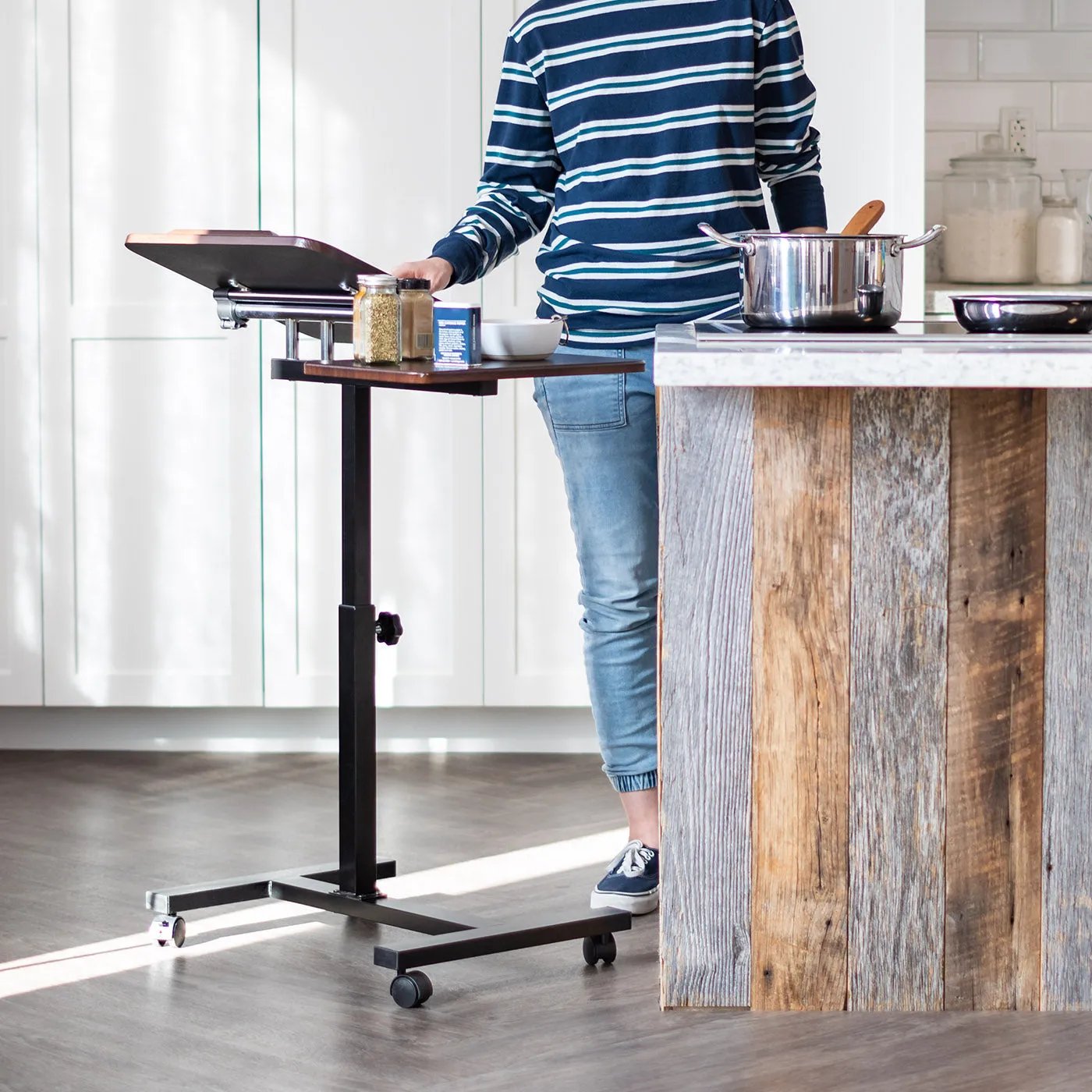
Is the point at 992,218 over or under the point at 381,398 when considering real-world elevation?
over

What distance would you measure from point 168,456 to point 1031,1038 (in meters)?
2.21

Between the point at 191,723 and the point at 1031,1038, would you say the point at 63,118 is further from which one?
the point at 1031,1038

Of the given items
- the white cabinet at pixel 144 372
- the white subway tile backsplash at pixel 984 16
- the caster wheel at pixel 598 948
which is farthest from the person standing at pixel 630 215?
the white subway tile backsplash at pixel 984 16

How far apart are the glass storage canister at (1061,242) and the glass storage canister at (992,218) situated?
50mm

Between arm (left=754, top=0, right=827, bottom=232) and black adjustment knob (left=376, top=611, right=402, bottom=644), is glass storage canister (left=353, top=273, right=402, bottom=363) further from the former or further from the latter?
arm (left=754, top=0, right=827, bottom=232)

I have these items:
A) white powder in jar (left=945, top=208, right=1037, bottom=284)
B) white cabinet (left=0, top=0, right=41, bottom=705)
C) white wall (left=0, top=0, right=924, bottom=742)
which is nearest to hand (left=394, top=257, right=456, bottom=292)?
white wall (left=0, top=0, right=924, bottom=742)

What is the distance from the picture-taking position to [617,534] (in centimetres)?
224

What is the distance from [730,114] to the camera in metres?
2.19

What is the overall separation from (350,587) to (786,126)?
897 millimetres

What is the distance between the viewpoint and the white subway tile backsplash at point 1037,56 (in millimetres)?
3574

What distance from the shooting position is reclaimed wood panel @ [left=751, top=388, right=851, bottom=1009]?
67.9 inches

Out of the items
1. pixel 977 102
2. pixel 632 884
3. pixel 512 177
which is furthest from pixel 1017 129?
pixel 632 884

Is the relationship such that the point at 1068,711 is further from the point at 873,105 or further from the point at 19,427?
the point at 19,427

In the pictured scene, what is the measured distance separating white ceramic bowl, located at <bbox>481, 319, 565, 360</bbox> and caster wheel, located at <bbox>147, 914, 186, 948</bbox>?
0.92 metres
